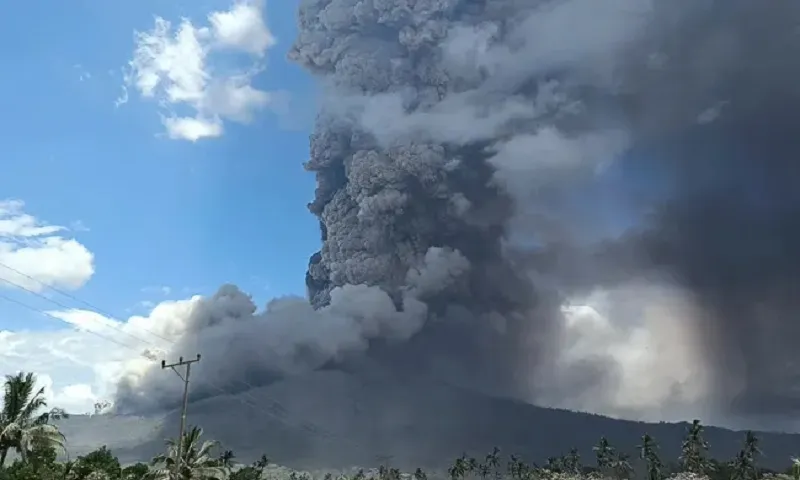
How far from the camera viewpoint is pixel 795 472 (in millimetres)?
82500

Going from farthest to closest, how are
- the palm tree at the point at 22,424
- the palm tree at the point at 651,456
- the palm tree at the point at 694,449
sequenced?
the palm tree at the point at 651,456, the palm tree at the point at 694,449, the palm tree at the point at 22,424

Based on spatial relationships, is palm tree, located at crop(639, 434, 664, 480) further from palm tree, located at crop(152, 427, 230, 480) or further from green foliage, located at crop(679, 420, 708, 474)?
palm tree, located at crop(152, 427, 230, 480)

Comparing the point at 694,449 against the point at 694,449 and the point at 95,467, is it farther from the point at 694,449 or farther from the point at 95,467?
the point at 95,467

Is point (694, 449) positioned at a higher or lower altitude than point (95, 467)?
higher

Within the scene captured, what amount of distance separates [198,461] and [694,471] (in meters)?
119

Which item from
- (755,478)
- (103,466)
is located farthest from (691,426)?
(103,466)

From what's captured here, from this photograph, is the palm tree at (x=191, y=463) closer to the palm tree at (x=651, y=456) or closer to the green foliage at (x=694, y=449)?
the green foliage at (x=694, y=449)

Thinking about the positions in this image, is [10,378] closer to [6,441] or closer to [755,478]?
[6,441]

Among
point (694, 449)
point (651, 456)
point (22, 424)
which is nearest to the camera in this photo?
point (22, 424)

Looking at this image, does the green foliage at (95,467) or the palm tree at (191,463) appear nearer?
the palm tree at (191,463)

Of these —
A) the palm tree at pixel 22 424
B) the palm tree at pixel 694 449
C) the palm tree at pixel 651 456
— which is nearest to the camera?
the palm tree at pixel 22 424

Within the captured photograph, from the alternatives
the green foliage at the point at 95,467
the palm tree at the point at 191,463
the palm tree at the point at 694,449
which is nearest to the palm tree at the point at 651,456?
the palm tree at the point at 694,449

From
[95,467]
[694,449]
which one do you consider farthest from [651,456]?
[95,467]

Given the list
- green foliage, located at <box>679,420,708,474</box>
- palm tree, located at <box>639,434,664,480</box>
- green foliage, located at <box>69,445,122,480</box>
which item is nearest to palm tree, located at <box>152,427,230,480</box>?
green foliage, located at <box>69,445,122,480</box>
